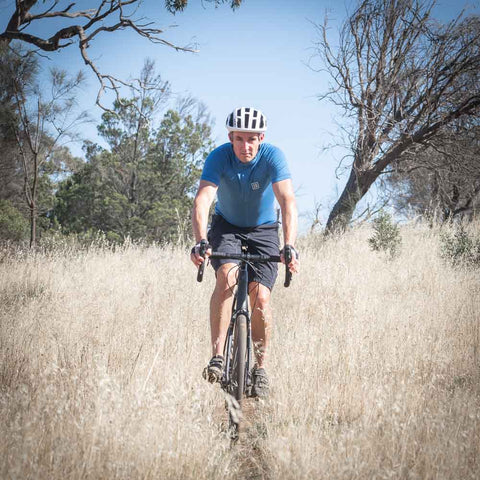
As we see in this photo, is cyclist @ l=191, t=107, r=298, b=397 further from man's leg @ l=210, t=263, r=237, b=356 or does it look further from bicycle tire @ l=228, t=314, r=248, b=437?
bicycle tire @ l=228, t=314, r=248, b=437

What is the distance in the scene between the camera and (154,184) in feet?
63.9

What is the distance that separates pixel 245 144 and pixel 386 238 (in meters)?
6.93

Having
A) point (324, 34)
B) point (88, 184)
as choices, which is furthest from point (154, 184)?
point (324, 34)

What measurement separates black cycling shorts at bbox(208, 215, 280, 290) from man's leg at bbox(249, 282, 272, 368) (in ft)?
0.44

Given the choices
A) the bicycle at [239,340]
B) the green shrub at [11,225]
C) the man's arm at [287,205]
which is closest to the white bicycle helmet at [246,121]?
the man's arm at [287,205]

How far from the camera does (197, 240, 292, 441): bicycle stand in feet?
9.45

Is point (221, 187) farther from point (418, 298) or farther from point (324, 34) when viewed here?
point (324, 34)

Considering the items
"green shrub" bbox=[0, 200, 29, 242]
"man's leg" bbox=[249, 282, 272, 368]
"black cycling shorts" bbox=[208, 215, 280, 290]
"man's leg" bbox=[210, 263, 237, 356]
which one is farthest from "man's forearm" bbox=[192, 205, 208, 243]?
"green shrub" bbox=[0, 200, 29, 242]

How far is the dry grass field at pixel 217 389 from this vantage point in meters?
2.23

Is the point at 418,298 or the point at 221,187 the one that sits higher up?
the point at 221,187

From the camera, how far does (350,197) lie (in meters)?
11.0

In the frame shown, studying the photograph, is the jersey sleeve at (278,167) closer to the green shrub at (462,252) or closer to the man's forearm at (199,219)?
the man's forearm at (199,219)

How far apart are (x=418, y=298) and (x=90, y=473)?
5308mm

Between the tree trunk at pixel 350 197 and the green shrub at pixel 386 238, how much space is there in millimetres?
1458
